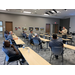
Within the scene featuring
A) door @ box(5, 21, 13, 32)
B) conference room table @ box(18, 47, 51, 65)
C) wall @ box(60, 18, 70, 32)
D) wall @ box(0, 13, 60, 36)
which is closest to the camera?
conference room table @ box(18, 47, 51, 65)

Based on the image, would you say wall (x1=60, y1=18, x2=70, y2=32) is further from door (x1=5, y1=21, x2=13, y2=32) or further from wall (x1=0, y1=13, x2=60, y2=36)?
door (x1=5, y1=21, x2=13, y2=32)

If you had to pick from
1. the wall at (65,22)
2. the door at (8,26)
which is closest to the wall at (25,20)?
the door at (8,26)

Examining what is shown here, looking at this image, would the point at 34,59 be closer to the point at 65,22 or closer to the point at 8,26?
the point at 8,26

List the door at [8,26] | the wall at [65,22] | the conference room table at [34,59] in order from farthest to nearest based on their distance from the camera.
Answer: the wall at [65,22] → the door at [8,26] → the conference room table at [34,59]

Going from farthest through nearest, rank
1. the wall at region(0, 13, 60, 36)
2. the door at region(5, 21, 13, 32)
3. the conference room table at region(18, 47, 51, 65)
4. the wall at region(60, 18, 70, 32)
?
the wall at region(60, 18, 70, 32)
the door at region(5, 21, 13, 32)
the wall at region(0, 13, 60, 36)
the conference room table at region(18, 47, 51, 65)

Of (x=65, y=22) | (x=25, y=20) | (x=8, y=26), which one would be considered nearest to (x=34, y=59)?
(x=8, y=26)

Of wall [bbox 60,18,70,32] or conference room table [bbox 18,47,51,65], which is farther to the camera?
wall [bbox 60,18,70,32]

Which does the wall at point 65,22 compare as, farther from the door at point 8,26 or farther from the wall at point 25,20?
the door at point 8,26

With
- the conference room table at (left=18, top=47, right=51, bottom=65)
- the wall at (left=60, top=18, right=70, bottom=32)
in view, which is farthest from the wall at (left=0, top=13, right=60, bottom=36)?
the conference room table at (left=18, top=47, right=51, bottom=65)

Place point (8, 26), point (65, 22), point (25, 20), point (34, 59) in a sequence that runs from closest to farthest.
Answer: point (34, 59) < point (8, 26) < point (25, 20) < point (65, 22)

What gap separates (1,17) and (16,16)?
2.32 meters

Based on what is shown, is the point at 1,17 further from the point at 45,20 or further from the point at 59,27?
the point at 59,27

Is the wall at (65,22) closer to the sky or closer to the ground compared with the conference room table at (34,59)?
closer to the sky

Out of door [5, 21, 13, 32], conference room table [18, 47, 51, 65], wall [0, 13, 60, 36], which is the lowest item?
conference room table [18, 47, 51, 65]
